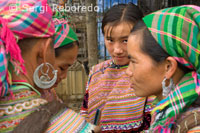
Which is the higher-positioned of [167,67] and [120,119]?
[167,67]

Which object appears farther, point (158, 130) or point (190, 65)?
point (158, 130)

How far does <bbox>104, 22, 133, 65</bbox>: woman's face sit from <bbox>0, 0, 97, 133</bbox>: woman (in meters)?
0.88

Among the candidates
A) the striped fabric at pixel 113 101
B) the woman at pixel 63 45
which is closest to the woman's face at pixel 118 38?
the striped fabric at pixel 113 101

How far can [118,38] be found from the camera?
6.53ft

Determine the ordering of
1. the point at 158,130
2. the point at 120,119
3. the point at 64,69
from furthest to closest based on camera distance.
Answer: the point at 120,119 → the point at 64,69 → the point at 158,130

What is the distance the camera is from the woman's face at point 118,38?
198 centimetres

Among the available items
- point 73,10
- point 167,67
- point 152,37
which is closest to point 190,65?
point 167,67

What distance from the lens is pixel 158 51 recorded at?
49.4 inches

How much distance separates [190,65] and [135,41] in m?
0.39

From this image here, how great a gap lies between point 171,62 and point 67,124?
0.74m

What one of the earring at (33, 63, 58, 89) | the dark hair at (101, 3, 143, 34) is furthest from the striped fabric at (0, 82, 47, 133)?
the dark hair at (101, 3, 143, 34)

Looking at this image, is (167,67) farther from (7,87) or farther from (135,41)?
(7,87)

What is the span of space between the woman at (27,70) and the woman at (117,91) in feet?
2.72

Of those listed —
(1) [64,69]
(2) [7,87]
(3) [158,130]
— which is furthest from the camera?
(1) [64,69]
